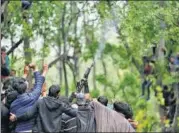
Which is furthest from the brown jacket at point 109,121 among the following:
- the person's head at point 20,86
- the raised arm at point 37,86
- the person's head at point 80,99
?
the person's head at point 20,86

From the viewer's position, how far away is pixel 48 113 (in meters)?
11.9

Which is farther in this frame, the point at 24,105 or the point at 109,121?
the point at 24,105

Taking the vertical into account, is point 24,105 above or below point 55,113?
above

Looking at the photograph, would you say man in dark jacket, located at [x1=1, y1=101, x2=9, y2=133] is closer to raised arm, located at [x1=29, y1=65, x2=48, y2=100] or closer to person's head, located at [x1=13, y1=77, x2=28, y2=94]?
person's head, located at [x1=13, y1=77, x2=28, y2=94]

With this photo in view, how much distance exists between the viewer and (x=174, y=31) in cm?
1898

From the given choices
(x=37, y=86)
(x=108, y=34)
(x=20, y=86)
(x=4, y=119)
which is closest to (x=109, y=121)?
(x=37, y=86)

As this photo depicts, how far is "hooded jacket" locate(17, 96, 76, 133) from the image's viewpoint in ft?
38.8

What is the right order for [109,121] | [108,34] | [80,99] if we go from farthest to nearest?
[108,34] < [80,99] < [109,121]

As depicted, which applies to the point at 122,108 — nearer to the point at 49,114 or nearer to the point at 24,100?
the point at 49,114

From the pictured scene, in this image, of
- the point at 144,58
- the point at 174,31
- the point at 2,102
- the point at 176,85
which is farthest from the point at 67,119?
the point at 144,58

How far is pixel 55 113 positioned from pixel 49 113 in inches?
4.0

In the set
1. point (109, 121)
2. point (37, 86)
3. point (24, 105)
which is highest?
point (37, 86)

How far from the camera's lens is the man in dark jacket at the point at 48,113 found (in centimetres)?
1183

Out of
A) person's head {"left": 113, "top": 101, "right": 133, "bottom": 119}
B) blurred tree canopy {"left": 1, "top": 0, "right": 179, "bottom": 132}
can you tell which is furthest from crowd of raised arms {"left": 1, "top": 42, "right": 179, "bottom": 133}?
blurred tree canopy {"left": 1, "top": 0, "right": 179, "bottom": 132}
